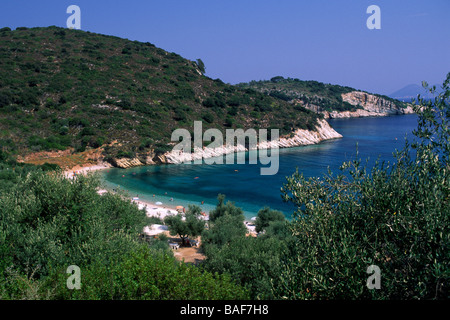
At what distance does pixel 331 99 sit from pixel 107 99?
125185 millimetres

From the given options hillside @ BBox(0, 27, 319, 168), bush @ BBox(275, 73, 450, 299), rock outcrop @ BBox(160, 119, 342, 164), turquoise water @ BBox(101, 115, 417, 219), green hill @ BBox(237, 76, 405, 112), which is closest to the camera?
bush @ BBox(275, 73, 450, 299)

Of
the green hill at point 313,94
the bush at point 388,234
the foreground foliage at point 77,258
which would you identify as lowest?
the foreground foliage at point 77,258

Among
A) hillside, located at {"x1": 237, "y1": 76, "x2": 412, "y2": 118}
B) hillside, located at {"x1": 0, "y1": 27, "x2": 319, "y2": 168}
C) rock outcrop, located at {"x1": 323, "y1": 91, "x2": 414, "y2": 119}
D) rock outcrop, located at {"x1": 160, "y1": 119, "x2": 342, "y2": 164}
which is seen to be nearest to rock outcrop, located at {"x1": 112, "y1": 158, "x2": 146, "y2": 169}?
hillside, located at {"x1": 0, "y1": 27, "x2": 319, "y2": 168}

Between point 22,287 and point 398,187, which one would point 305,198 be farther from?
point 22,287

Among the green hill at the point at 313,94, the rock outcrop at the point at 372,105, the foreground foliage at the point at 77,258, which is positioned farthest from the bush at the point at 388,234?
the rock outcrop at the point at 372,105

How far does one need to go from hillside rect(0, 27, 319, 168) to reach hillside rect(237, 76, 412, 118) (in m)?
61.2

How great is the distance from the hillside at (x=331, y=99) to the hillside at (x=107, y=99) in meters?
61.2

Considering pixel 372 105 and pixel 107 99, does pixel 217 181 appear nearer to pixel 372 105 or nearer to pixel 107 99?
pixel 107 99

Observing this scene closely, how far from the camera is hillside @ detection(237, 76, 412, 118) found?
145 m

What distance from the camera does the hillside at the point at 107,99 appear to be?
4991 centimetres

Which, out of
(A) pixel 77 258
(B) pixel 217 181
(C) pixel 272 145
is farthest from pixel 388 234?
(C) pixel 272 145

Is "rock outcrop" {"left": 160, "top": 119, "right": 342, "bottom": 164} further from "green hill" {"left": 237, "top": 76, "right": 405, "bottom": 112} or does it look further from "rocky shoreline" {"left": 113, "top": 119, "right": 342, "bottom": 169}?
"green hill" {"left": 237, "top": 76, "right": 405, "bottom": 112}

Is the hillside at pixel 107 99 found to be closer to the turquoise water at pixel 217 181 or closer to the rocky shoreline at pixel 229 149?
the rocky shoreline at pixel 229 149
